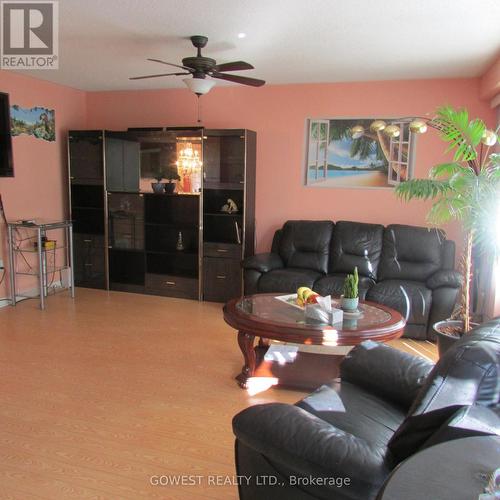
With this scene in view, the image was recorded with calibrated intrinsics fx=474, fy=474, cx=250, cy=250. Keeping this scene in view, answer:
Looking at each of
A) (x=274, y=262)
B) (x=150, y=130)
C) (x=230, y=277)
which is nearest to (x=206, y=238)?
(x=230, y=277)

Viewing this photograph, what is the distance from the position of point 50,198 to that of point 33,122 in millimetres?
935

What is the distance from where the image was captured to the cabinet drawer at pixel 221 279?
5.51m

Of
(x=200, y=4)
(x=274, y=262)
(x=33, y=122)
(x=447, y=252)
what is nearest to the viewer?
(x=200, y=4)

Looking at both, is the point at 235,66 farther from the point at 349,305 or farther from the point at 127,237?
the point at 127,237

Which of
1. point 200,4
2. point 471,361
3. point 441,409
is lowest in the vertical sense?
point 441,409

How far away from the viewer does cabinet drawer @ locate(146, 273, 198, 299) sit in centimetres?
571

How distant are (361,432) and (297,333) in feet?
3.77

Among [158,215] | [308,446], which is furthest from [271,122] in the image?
[308,446]

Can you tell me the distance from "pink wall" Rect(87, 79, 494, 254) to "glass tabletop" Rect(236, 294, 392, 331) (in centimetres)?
195

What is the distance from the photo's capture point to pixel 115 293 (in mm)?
5926

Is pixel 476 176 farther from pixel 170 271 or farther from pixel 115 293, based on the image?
pixel 115 293

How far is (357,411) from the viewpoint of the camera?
6.80ft

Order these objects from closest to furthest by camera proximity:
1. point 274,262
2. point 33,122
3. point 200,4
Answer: point 200,4 → point 274,262 → point 33,122

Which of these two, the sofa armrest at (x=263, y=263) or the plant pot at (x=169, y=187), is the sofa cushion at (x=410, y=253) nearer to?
the sofa armrest at (x=263, y=263)
